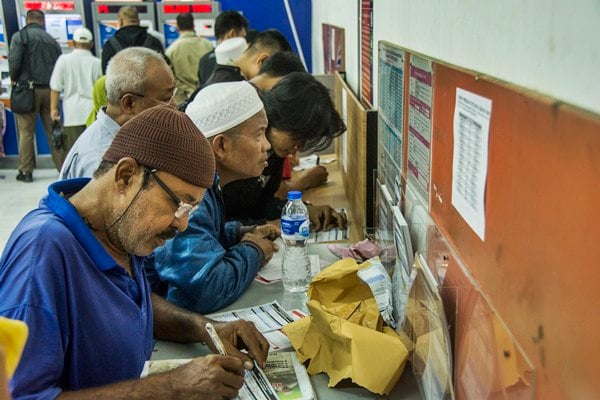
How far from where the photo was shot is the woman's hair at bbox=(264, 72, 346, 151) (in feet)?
8.19

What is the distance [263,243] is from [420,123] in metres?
0.75

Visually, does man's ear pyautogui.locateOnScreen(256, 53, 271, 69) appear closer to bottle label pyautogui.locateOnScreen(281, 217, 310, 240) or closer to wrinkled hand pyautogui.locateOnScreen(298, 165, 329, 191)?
wrinkled hand pyautogui.locateOnScreen(298, 165, 329, 191)

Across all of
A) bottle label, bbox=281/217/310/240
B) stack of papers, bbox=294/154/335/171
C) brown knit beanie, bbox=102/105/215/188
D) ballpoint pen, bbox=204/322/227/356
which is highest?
brown knit beanie, bbox=102/105/215/188

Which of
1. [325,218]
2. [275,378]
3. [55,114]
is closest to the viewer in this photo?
[275,378]

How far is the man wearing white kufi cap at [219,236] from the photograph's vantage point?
1803 mm

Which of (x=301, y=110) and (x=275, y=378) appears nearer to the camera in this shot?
(x=275, y=378)

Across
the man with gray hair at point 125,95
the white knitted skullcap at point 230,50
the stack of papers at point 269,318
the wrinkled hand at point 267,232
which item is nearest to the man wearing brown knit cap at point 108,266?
the stack of papers at point 269,318

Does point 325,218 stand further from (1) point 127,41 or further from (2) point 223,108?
(1) point 127,41

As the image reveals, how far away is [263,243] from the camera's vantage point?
A: 7.01ft

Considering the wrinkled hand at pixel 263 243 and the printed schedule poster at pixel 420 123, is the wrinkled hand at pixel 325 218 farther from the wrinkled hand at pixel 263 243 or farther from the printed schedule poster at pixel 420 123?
the printed schedule poster at pixel 420 123

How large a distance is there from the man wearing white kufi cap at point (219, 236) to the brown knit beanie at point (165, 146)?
0.48 m

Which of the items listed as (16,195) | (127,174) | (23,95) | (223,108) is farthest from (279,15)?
Result: (127,174)

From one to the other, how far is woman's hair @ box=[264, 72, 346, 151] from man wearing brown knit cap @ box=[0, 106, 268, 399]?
Answer: 112cm

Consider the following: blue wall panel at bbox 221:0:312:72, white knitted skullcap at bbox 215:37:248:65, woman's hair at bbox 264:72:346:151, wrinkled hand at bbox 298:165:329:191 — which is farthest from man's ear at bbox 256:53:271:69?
blue wall panel at bbox 221:0:312:72
